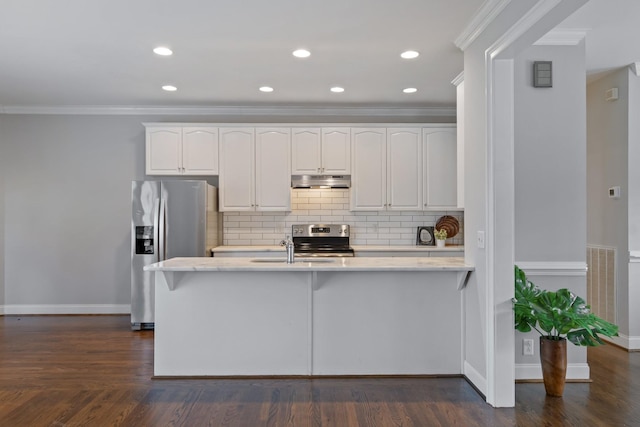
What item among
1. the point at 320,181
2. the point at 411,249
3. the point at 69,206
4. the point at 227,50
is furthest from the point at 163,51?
the point at 411,249

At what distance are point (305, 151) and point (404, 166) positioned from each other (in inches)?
46.0

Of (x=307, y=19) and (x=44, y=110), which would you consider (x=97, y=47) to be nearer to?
(x=307, y=19)

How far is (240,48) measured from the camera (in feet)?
12.1

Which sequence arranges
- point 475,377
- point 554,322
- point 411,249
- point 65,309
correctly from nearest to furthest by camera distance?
point 554,322, point 475,377, point 411,249, point 65,309

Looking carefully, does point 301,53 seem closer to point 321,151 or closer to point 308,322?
point 321,151

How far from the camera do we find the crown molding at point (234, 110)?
5.62 meters

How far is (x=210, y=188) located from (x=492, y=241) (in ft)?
10.9

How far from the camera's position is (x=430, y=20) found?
10.4 ft

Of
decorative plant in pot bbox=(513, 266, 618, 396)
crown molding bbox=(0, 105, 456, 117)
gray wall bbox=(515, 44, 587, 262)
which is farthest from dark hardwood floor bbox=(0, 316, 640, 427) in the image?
crown molding bbox=(0, 105, 456, 117)

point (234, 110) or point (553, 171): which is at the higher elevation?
point (234, 110)

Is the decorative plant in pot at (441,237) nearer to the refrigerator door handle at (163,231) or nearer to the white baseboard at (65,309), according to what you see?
the refrigerator door handle at (163,231)

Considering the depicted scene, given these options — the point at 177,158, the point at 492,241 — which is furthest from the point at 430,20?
the point at 177,158

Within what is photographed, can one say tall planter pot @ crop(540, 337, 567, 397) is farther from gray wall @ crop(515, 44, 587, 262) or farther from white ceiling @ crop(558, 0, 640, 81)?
white ceiling @ crop(558, 0, 640, 81)

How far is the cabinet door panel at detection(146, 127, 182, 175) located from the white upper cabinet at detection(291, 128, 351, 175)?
134 cm
